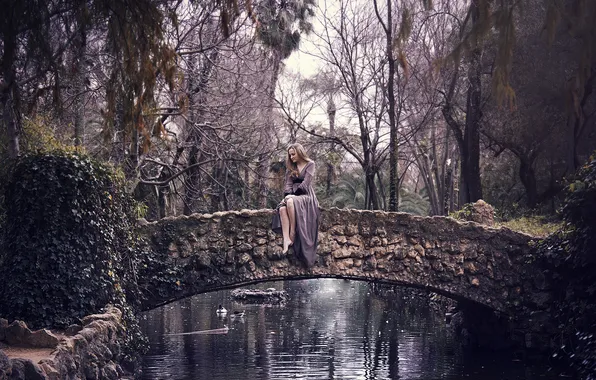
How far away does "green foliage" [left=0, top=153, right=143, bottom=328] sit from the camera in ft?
32.1

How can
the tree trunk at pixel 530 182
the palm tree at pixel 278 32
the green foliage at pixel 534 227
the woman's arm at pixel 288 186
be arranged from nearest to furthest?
the woman's arm at pixel 288 186
the green foliage at pixel 534 227
the palm tree at pixel 278 32
the tree trunk at pixel 530 182

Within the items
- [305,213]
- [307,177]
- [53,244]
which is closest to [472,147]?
[307,177]

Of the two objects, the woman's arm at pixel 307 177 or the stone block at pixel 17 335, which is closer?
the stone block at pixel 17 335

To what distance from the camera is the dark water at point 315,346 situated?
1252 centimetres

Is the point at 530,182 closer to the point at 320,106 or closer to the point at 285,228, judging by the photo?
the point at 320,106

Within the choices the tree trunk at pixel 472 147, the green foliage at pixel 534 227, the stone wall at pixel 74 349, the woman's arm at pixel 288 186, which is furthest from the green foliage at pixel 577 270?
the tree trunk at pixel 472 147

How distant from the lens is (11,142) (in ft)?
35.9

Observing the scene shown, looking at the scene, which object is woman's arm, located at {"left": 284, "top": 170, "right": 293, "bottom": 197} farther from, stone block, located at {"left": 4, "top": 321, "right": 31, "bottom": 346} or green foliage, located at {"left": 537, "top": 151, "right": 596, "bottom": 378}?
stone block, located at {"left": 4, "top": 321, "right": 31, "bottom": 346}

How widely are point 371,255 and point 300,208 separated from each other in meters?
1.63

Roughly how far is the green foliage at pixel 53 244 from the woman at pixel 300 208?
308 centimetres

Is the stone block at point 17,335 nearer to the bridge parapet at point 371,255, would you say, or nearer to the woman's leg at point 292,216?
the bridge parapet at point 371,255

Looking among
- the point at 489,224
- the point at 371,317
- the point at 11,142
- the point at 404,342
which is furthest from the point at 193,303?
the point at 11,142

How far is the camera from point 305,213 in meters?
12.6

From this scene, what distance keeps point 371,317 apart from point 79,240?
9676mm
